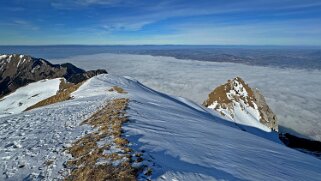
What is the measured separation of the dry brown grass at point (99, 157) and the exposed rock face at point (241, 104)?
5781 centimetres

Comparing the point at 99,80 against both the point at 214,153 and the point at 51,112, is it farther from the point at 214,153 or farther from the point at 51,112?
the point at 214,153

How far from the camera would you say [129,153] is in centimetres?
1315

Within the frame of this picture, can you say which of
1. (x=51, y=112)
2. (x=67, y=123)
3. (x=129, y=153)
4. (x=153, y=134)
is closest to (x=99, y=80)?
(x=51, y=112)

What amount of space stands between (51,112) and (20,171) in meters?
14.1

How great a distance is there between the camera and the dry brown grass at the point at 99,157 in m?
11.1

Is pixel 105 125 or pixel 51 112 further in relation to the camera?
pixel 51 112

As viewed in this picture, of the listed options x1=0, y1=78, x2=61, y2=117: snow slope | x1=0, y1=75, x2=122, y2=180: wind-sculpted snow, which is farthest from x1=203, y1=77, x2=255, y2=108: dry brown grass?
x1=0, y1=75, x2=122, y2=180: wind-sculpted snow

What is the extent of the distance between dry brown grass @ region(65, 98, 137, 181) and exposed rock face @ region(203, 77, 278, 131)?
5781 cm

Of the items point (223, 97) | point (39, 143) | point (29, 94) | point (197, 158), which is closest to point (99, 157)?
point (39, 143)

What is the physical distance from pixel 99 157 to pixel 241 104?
7952cm

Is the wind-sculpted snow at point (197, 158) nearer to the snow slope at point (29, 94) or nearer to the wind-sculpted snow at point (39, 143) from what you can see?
the wind-sculpted snow at point (39, 143)

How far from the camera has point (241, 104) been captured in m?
87.2

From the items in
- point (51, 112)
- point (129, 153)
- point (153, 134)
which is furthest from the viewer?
point (51, 112)

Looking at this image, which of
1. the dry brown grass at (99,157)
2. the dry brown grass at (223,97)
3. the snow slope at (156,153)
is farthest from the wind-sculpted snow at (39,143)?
the dry brown grass at (223,97)
